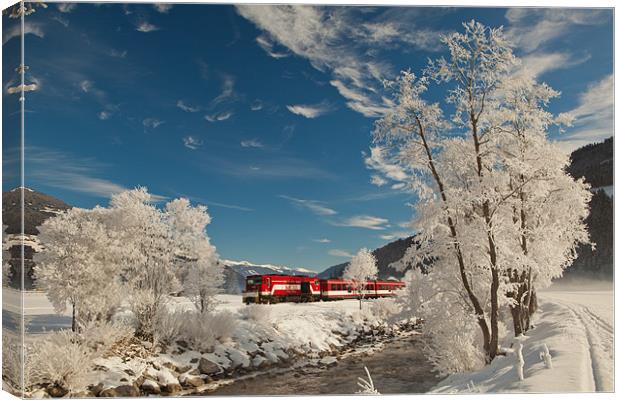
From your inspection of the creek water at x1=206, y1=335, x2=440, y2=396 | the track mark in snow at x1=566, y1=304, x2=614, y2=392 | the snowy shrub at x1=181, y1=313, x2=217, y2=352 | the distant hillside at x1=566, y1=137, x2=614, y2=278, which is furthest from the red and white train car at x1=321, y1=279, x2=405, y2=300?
the track mark in snow at x1=566, y1=304, x2=614, y2=392

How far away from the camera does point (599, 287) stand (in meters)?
9.69

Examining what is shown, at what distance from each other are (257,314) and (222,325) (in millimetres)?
2887

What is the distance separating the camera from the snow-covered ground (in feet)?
25.2

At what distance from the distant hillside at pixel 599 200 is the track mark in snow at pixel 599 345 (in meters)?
0.87

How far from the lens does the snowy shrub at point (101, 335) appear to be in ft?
35.5

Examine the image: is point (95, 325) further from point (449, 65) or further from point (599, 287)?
point (599, 287)

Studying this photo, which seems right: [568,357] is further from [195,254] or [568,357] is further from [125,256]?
[125,256]

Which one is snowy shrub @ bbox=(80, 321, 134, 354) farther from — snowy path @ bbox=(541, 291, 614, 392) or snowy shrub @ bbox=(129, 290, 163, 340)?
snowy path @ bbox=(541, 291, 614, 392)

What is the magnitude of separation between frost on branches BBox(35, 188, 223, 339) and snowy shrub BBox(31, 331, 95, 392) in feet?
3.54

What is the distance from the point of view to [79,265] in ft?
37.0

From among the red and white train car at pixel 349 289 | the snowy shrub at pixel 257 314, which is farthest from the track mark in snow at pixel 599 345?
the red and white train car at pixel 349 289

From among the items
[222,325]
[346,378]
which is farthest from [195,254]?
[346,378]

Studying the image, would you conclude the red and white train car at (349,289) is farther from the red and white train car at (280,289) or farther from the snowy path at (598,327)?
the snowy path at (598,327)

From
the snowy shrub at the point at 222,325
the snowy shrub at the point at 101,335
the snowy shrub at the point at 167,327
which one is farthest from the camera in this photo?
the snowy shrub at the point at 222,325
